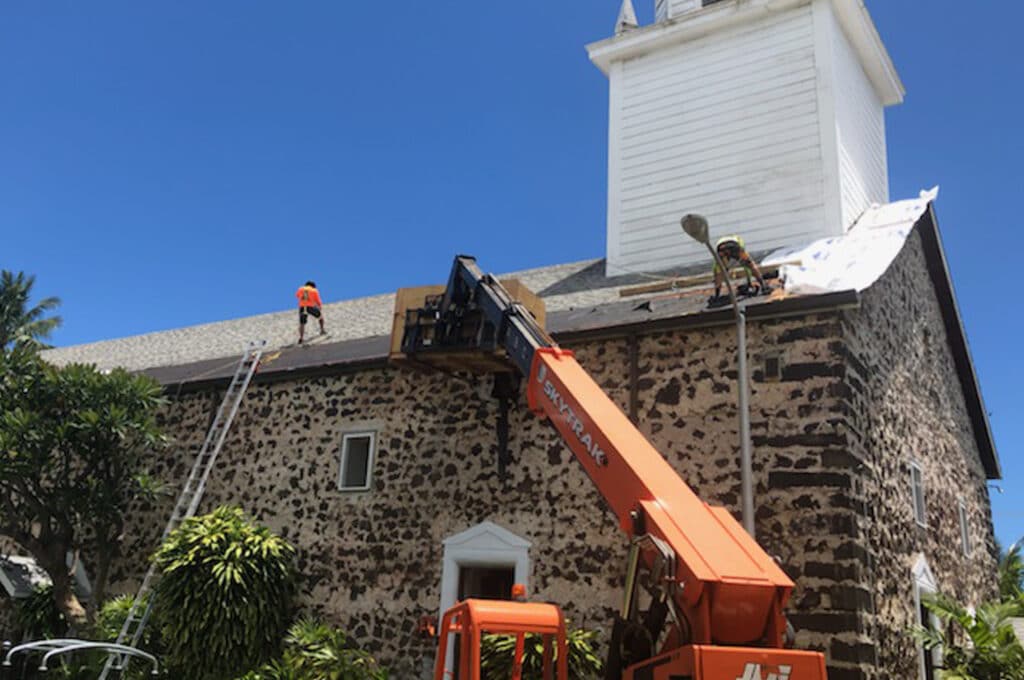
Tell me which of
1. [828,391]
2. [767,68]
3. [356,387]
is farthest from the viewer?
[767,68]

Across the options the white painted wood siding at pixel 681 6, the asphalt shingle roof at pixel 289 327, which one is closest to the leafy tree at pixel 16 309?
the asphalt shingle roof at pixel 289 327

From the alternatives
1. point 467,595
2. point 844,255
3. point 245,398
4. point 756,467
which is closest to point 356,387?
point 245,398

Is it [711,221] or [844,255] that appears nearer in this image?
[844,255]

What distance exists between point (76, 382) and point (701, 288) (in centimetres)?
1036

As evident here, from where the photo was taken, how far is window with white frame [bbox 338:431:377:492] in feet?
46.5

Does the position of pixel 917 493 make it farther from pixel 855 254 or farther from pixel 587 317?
pixel 587 317

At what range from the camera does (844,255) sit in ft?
41.6

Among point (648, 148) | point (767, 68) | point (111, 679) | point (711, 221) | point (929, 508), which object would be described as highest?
point (767, 68)

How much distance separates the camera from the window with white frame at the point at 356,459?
Result: 1418 cm

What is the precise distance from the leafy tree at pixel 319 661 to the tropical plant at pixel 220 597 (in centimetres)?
47

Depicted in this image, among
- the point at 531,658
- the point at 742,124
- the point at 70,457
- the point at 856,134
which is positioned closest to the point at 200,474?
the point at 70,457

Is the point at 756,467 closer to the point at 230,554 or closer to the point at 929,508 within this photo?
the point at 929,508

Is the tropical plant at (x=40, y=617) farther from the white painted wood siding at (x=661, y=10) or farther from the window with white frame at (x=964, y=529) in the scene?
the white painted wood siding at (x=661, y=10)

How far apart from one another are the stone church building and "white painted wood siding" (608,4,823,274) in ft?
0.15
